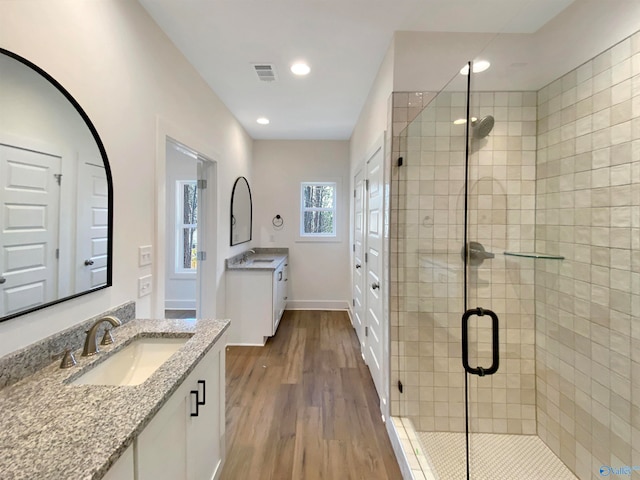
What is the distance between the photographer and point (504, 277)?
193 cm

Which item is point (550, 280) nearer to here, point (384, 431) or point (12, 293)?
point (384, 431)

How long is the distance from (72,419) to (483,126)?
2399 millimetres

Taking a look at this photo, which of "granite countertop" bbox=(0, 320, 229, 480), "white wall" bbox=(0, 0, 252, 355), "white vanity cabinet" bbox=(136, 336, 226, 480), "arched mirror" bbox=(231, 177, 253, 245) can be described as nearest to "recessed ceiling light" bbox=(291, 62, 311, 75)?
"white wall" bbox=(0, 0, 252, 355)

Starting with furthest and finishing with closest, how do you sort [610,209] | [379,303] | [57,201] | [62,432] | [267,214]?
[267,214] < [379,303] < [610,209] < [57,201] < [62,432]

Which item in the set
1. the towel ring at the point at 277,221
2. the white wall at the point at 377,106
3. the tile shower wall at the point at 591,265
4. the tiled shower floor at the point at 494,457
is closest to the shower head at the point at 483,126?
the tile shower wall at the point at 591,265

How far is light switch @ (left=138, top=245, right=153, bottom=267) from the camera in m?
1.71

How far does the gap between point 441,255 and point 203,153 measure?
2.19 m

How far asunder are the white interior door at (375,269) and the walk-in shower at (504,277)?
27 centimetres

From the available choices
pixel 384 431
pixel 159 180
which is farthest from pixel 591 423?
pixel 159 180

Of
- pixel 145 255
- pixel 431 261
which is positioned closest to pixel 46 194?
pixel 145 255

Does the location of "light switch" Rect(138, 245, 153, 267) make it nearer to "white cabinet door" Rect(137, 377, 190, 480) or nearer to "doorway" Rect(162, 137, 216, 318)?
"white cabinet door" Rect(137, 377, 190, 480)

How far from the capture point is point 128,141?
1.60 m

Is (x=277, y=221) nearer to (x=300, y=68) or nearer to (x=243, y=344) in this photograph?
(x=243, y=344)

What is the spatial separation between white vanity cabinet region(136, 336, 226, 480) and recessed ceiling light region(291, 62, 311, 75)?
2.14 metres
